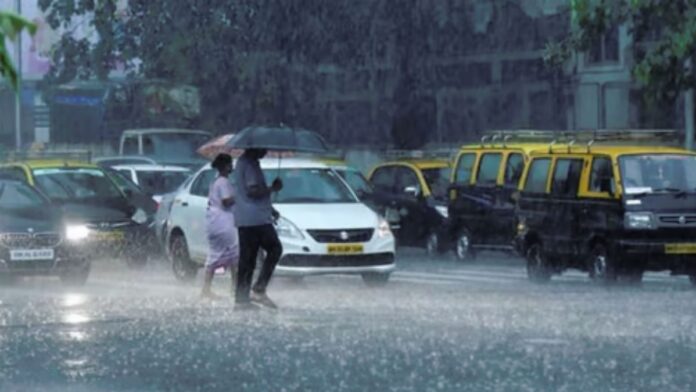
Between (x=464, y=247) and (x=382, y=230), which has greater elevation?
(x=382, y=230)

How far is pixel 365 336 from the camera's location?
16344 millimetres

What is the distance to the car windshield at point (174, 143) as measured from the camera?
49766mm

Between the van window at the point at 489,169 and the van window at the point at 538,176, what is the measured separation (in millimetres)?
5266

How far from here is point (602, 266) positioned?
80.4ft

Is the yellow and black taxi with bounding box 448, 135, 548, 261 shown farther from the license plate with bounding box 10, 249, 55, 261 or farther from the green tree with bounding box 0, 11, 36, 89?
the green tree with bounding box 0, 11, 36, 89

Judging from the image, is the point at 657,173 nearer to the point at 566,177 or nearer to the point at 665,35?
the point at 566,177

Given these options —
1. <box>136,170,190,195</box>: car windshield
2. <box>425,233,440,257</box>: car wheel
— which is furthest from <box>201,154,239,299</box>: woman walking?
<box>136,170,190,195</box>: car windshield

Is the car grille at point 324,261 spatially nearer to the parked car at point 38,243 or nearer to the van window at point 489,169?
the parked car at point 38,243

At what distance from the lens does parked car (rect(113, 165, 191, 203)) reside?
118ft

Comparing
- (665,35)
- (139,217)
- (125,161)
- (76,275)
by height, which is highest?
Answer: (665,35)

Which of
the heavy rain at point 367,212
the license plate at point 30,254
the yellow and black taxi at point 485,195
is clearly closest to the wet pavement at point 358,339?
the heavy rain at point 367,212

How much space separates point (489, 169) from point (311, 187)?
749 cm

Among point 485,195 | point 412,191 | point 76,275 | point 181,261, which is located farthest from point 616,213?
point 412,191

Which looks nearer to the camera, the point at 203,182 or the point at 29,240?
the point at 29,240
